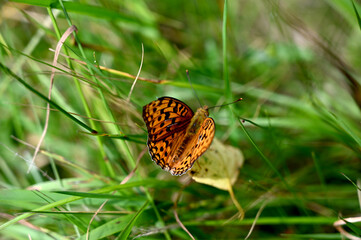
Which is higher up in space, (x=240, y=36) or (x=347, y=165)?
(x=240, y=36)

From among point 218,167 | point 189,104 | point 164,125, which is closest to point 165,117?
point 164,125

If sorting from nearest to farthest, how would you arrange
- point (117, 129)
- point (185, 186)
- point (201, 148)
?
point (201, 148) < point (117, 129) < point (185, 186)

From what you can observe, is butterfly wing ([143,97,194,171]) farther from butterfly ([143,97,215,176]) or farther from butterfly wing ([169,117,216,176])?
butterfly wing ([169,117,216,176])

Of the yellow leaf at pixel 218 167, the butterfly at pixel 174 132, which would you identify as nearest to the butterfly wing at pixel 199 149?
the butterfly at pixel 174 132

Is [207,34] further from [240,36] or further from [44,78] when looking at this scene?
[44,78]

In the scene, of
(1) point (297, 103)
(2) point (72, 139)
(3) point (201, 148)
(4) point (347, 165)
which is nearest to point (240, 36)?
(1) point (297, 103)

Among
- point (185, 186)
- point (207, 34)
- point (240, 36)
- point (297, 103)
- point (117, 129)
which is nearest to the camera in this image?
point (117, 129)
